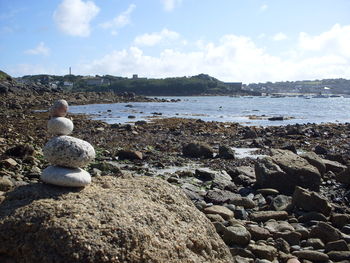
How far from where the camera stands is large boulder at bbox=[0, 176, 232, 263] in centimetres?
507

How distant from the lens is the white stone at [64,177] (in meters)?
6.23

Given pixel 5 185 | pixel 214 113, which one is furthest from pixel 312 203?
pixel 214 113

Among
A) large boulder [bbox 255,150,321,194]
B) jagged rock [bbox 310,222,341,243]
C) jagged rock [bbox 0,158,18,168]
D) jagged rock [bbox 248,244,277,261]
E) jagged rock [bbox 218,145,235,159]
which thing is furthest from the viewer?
jagged rock [bbox 218,145,235,159]

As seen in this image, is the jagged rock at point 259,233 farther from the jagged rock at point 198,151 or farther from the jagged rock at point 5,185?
the jagged rock at point 198,151

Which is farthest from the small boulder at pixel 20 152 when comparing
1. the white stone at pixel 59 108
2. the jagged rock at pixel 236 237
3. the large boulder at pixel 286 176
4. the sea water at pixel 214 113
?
the sea water at pixel 214 113

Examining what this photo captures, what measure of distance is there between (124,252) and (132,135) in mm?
25497

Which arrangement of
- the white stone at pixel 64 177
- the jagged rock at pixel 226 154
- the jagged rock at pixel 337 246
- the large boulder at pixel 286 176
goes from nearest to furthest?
the white stone at pixel 64 177 < the jagged rock at pixel 337 246 < the large boulder at pixel 286 176 < the jagged rock at pixel 226 154

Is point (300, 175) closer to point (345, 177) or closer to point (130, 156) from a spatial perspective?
point (345, 177)

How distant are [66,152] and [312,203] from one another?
25.5 feet

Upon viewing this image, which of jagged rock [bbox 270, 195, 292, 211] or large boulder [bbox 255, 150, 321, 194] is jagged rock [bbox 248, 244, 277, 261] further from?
large boulder [bbox 255, 150, 321, 194]

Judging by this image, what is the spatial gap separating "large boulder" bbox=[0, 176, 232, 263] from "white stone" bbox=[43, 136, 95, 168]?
43cm

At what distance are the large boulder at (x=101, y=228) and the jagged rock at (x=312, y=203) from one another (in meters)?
5.46

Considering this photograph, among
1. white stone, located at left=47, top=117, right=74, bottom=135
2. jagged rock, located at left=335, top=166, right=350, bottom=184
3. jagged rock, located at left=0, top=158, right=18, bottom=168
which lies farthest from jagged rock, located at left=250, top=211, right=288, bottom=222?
jagged rock, located at left=0, top=158, right=18, bottom=168

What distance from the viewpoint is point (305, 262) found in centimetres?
797
